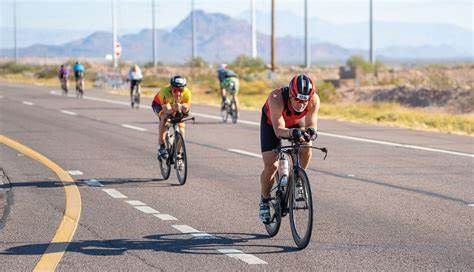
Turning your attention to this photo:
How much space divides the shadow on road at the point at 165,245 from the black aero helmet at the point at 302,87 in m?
1.47

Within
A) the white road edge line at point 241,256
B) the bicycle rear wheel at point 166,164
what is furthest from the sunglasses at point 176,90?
the white road edge line at point 241,256

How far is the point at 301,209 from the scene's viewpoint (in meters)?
9.30

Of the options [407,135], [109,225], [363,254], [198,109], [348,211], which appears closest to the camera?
[363,254]

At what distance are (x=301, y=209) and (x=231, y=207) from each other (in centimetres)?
294

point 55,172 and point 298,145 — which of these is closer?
point 298,145

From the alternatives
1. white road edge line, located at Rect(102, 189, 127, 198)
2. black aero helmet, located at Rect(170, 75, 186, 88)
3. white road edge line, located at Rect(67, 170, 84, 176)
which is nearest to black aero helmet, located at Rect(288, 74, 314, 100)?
white road edge line, located at Rect(102, 189, 127, 198)

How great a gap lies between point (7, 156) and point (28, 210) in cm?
720

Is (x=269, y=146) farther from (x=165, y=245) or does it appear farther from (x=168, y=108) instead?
(x=168, y=108)

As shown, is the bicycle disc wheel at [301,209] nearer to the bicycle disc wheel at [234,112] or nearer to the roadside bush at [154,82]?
the bicycle disc wheel at [234,112]

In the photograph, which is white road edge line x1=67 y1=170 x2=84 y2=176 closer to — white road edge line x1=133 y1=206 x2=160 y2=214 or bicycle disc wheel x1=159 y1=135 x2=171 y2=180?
bicycle disc wheel x1=159 y1=135 x2=171 y2=180

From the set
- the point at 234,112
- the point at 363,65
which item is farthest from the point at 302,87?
the point at 363,65

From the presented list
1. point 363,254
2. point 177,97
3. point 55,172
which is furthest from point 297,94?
point 55,172

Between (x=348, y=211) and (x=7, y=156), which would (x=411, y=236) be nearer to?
(x=348, y=211)

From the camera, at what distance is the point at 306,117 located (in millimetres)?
9688
